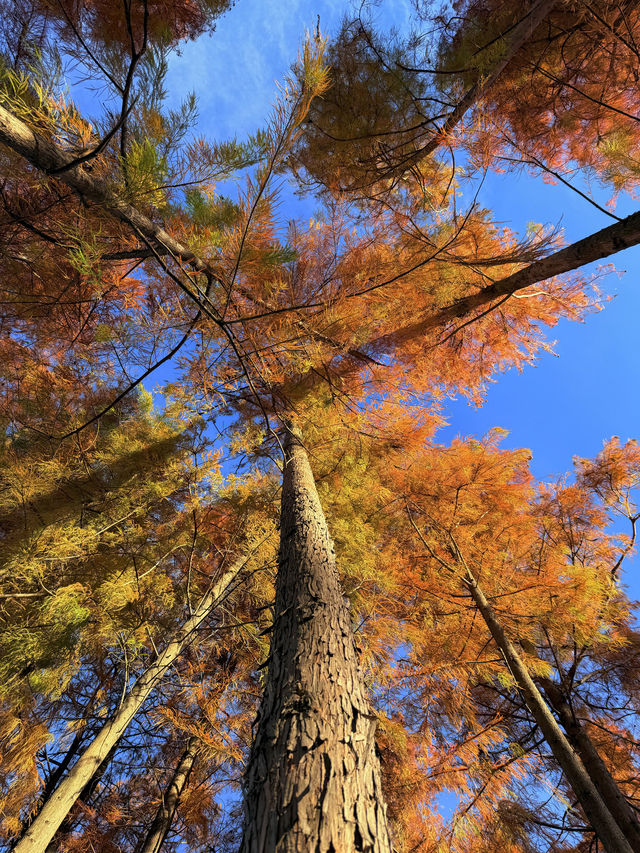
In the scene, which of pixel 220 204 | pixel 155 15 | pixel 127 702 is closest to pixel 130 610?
pixel 127 702

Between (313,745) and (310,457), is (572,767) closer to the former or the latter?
(313,745)

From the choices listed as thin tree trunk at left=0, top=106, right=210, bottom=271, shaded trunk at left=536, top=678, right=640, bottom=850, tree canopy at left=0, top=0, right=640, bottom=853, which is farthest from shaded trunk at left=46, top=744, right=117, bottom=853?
thin tree trunk at left=0, top=106, right=210, bottom=271

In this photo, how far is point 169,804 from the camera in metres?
4.64

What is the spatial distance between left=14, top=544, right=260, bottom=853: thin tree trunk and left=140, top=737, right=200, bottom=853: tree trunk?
6.90 ft

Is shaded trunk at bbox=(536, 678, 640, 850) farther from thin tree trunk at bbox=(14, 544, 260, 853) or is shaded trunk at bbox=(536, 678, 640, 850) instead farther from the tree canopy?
thin tree trunk at bbox=(14, 544, 260, 853)

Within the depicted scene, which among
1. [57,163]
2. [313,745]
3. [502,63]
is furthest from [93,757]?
[502,63]

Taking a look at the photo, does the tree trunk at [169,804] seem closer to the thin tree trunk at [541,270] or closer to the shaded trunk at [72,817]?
the shaded trunk at [72,817]

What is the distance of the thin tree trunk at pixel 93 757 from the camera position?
2.59m

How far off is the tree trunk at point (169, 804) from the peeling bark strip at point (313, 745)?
444 cm

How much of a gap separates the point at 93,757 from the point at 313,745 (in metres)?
2.96

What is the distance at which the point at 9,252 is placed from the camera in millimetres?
3367

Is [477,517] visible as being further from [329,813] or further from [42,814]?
[42,814]

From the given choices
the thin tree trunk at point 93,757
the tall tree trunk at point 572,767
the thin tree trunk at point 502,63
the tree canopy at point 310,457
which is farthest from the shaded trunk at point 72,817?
the thin tree trunk at point 502,63

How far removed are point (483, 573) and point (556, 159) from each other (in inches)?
218
